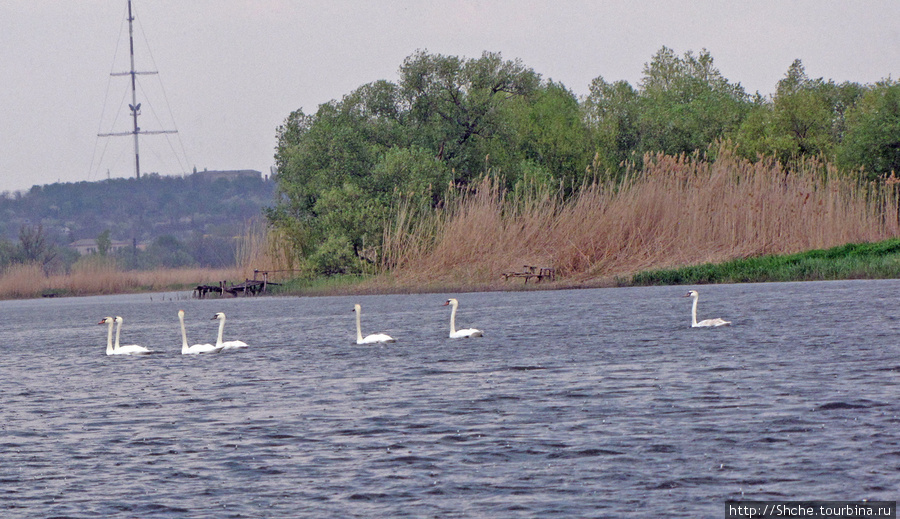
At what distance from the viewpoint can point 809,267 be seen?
45.8m

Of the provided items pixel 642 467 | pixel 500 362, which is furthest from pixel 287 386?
pixel 642 467

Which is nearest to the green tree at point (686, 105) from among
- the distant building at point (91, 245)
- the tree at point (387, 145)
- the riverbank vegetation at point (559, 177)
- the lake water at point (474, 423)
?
the riverbank vegetation at point (559, 177)

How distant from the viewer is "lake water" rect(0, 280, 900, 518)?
40.9 ft

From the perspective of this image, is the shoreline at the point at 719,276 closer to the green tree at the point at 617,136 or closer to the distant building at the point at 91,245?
the green tree at the point at 617,136

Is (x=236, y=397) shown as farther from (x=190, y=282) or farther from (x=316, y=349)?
(x=190, y=282)

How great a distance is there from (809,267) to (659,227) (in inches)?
253

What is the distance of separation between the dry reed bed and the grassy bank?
39.4 inches

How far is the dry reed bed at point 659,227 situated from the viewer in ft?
159

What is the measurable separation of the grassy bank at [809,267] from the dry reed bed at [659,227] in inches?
39.4

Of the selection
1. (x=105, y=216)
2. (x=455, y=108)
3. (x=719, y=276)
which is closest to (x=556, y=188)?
(x=455, y=108)

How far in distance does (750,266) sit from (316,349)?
23.1 metres

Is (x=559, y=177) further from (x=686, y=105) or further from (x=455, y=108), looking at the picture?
(x=686, y=105)

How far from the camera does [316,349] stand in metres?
30.5

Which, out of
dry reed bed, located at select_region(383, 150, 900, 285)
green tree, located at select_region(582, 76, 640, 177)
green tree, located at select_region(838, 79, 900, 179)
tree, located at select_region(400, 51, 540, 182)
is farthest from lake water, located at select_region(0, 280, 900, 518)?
green tree, located at select_region(582, 76, 640, 177)
